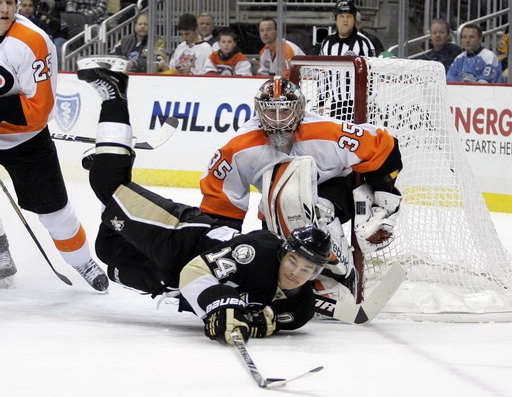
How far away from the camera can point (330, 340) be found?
3283 millimetres

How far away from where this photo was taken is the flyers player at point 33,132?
387 centimetres

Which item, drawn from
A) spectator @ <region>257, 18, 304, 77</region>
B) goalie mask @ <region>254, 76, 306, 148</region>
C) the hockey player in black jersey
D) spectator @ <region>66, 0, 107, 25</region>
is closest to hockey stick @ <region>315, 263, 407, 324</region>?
the hockey player in black jersey

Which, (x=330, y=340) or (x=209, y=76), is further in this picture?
(x=209, y=76)

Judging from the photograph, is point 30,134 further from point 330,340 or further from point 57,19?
point 57,19

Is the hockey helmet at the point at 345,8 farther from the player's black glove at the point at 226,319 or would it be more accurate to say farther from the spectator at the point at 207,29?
the player's black glove at the point at 226,319

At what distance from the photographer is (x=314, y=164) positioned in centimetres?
353

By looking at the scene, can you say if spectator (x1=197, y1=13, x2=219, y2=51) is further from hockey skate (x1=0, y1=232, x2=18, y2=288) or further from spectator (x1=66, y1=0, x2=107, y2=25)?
hockey skate (x1=0, y1=232, x2=18, y2=288)

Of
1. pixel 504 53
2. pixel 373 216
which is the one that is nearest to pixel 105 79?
pixel 373 216

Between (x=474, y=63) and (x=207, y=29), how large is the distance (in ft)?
6.86

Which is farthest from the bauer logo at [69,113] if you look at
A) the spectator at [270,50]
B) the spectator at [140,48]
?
the spectator at [270,50]

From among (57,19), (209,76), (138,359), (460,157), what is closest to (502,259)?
(460,157)

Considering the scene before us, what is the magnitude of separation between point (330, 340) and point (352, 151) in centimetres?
77

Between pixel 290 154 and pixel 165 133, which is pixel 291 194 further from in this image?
pixel 165 133

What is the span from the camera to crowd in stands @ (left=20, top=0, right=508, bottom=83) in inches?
272
